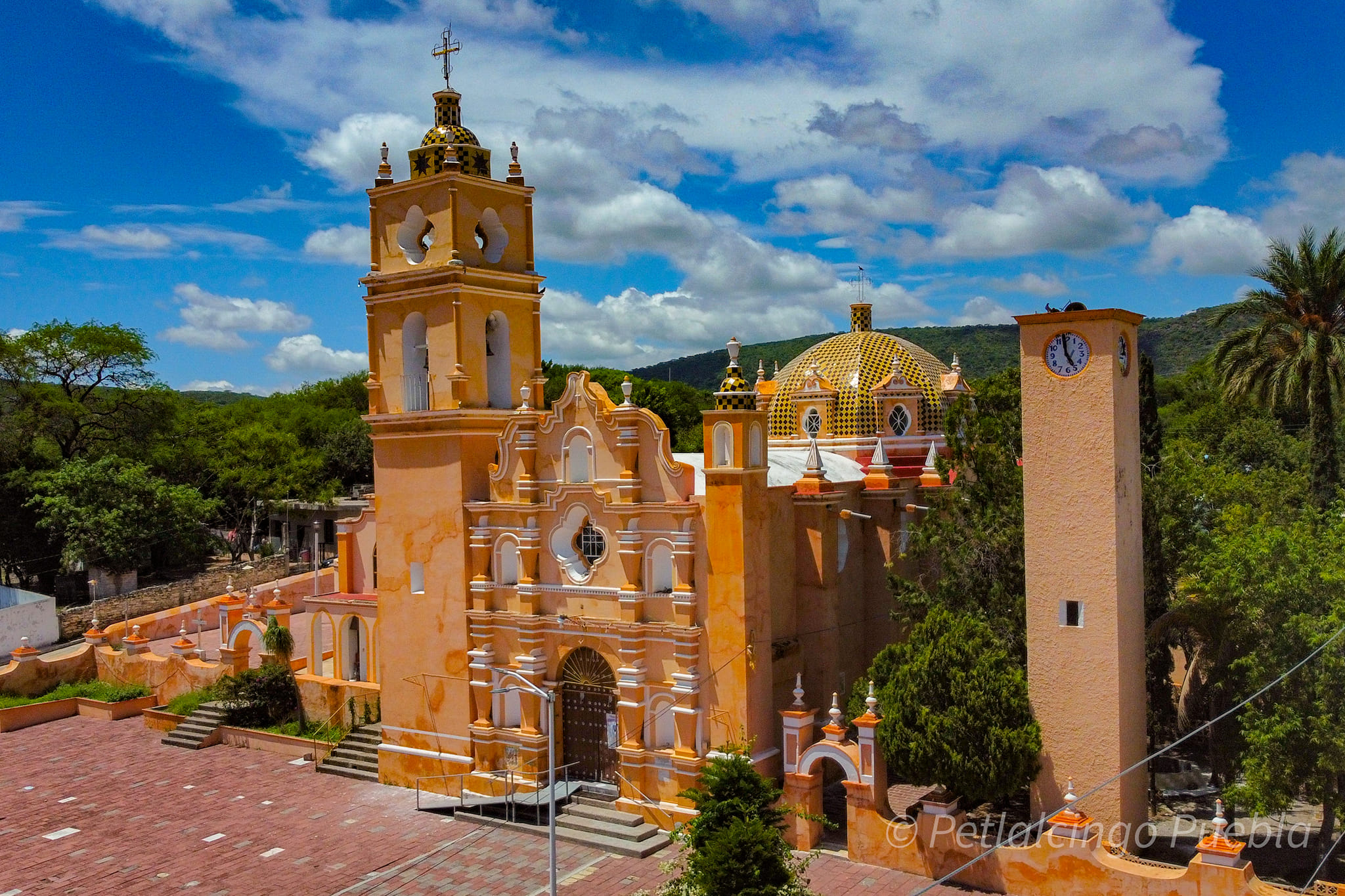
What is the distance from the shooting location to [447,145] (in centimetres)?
2286

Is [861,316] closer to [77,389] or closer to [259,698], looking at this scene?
[259,698]

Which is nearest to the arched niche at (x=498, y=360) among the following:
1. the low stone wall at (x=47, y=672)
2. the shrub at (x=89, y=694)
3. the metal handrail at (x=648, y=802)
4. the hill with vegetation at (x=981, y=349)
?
the metal handrail at (x=648, y=802)

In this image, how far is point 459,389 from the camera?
22.4 meters

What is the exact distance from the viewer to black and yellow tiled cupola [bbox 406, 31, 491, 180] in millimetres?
23047

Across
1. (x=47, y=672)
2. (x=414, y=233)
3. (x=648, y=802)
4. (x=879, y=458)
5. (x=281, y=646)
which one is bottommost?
(x=648, y=802)

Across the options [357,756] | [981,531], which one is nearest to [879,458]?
[981,531]

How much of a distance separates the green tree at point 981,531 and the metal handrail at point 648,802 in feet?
20.0

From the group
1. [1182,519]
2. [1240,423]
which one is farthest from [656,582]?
[1240,423]

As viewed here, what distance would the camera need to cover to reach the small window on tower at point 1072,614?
17.3 metres

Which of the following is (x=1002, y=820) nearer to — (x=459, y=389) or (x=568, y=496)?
(x=568, y=496)

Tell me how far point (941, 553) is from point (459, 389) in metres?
10.3

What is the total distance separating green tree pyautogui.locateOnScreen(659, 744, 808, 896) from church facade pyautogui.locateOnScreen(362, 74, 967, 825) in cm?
310

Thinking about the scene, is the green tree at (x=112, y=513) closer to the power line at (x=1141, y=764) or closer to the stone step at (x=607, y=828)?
the stone step at (x=607, y=828)

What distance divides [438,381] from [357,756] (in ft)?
29.6
